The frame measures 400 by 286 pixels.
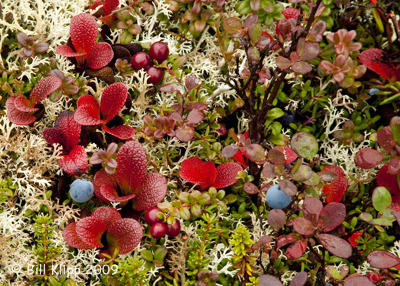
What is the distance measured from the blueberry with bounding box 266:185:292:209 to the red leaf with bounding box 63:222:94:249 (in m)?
0.61

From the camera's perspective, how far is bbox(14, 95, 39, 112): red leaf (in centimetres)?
155

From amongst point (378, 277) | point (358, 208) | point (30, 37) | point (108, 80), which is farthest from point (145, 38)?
point (378, 277)

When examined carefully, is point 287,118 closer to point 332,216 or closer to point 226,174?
point 226,174

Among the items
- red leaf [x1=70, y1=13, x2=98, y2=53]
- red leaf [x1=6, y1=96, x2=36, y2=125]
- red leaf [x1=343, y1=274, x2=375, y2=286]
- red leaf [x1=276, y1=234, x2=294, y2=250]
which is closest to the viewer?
red leaf [x1=343, y1=274, x2=375, y2=286]

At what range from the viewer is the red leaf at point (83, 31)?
66.3 inches

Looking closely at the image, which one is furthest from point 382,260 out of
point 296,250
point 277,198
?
point 277,198

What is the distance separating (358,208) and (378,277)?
0.30m

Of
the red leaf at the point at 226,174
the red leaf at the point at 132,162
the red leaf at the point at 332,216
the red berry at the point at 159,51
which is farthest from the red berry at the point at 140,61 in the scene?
the red leaf at the point at 332,216

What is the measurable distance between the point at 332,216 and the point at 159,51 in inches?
36.6

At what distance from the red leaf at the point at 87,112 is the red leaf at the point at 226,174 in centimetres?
47

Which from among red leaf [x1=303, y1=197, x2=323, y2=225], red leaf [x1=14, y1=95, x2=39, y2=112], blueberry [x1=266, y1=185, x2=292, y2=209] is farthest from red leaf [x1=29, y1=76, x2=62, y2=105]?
red leaf [x1=303, y1=197, x2=323, y2=225]

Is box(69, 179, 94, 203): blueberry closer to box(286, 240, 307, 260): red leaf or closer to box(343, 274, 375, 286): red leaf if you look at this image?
box(286, 240, 307, 260): red leaf

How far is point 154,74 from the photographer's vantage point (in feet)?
5.74

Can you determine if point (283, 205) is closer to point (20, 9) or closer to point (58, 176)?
point (58, 176)
